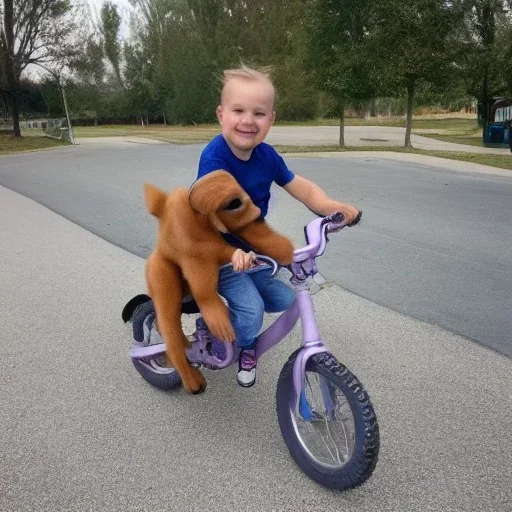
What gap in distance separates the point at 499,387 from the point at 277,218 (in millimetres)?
4786

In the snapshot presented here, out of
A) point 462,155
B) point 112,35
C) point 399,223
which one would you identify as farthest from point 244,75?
point 112,35

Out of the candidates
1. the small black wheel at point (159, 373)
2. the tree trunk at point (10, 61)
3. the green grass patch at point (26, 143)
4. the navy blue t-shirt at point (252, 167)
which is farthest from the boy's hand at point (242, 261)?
the tree trunk at point (10, 61)

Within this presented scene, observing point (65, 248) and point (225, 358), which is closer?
point (225, 358)

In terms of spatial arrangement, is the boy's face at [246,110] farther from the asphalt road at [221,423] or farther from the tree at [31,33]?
the tree at [31,33]

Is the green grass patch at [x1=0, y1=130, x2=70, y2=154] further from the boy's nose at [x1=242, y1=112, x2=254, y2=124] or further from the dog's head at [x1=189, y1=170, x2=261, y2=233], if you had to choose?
the dog's head at [x1=189, y1=170, x2=261, y2=233]

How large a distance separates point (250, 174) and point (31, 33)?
92.2 ft

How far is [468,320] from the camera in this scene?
12.8ft

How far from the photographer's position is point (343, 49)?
19.0m

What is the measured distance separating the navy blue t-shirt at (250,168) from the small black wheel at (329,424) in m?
0.62

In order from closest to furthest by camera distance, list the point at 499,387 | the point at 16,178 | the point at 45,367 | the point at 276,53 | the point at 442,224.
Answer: the point at 499,387 → the point at 45,367 → the point at 442,224 → the point at 16,178 → the point at 276,53

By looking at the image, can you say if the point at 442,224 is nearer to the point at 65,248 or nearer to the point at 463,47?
the point at 65,248

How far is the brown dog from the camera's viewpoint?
2.02m

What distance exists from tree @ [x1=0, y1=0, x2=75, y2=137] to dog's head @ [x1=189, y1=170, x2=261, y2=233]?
2751 centimetres

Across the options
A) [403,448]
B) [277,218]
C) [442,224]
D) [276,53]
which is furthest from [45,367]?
[276,53]
